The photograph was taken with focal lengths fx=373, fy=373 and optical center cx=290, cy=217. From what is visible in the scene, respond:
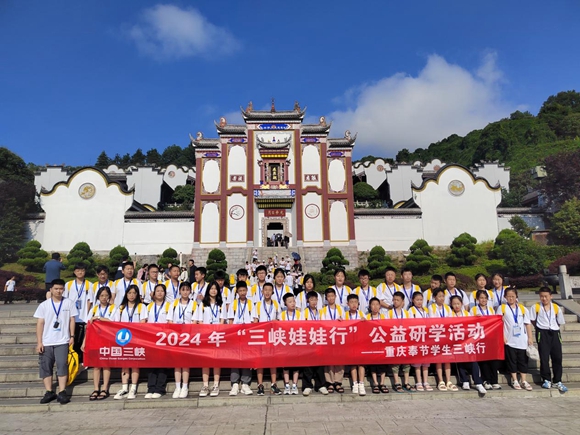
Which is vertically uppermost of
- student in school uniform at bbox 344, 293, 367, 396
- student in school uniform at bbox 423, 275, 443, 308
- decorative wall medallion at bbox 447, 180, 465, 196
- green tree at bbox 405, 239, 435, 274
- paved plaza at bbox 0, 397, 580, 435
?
decorative wall medallion at bbox 447, 180, 465, 196

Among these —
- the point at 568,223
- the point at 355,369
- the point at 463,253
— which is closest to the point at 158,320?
the point at 355,369

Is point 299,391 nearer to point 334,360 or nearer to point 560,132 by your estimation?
point 334,360

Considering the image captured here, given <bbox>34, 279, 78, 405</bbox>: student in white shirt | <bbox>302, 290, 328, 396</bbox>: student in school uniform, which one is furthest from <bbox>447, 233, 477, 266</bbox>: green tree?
<bbox>34, 279, 78, 405</bbox>: student in white shirt

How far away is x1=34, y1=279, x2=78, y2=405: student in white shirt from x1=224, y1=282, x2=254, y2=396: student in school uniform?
2.27 meters

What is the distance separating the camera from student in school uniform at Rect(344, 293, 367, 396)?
17.8 ft

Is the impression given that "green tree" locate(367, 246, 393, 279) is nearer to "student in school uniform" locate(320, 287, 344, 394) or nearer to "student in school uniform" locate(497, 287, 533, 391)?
"student in school uniform" locate(497, 287, 533, 391)

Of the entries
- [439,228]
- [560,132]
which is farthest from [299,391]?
[560,132]

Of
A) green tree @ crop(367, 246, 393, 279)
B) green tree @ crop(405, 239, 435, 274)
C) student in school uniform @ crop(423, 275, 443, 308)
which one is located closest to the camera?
student in school uniform @ crop(423, 275, 443, 308)

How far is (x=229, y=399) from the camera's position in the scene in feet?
17.1

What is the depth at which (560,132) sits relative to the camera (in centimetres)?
5178

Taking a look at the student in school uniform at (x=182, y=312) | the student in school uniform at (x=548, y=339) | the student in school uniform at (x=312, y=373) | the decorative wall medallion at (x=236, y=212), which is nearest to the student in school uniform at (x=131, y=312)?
the student in school uniform at (x=182, y=312)

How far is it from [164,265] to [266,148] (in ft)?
33.3

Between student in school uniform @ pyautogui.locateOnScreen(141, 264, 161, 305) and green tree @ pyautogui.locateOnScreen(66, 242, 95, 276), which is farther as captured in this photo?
green tree @ pyautogui.locateOnScreen(66, 242, 95, 276)

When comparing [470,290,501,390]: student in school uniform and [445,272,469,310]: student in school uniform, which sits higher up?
[445,272,469,310]: student in school uniform
